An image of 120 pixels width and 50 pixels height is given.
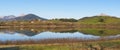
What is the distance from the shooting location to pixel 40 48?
147ft

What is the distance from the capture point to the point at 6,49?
43.8 meters

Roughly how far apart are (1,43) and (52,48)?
12189 millimetres

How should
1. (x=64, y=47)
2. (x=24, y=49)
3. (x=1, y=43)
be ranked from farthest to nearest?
(x=1, y=43)
(x=64, y=47)
(x=24, y=49)

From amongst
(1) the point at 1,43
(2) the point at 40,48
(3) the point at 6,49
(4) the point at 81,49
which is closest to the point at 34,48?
(2) the point at 40,48

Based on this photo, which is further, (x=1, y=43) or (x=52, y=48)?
(x=1, y=43)

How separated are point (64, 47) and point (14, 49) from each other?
8096mm

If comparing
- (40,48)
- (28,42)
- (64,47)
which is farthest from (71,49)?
(28,42)

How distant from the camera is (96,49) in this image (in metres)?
44.5

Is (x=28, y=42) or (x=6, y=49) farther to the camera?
(x=28, y=42)

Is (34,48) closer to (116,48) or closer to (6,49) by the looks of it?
(6,49)

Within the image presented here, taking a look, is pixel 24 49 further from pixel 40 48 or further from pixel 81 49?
pixel 81 49

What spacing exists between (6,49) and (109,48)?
16.4 metres

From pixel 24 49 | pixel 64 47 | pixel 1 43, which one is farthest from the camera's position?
pixel 1 43

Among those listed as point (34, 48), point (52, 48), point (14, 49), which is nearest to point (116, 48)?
point (52, 48)
